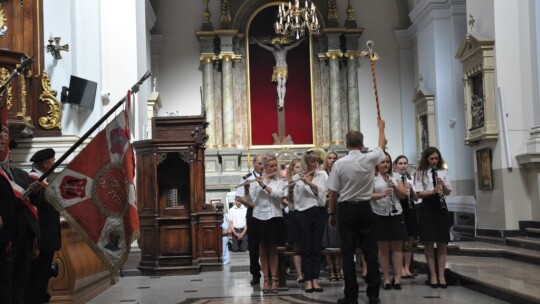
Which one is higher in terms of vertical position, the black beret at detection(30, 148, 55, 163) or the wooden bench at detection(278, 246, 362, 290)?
the black beret at detection(30, 148, 55, 163)

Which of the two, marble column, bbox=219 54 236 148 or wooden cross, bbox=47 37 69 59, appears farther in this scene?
marble column, bbox=219 54 236 148

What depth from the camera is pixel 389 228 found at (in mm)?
8227

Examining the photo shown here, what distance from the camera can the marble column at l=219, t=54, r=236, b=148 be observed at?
68.9 ft

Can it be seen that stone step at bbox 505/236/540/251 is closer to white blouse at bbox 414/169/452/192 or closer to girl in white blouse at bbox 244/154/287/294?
white blouse at bbox 414/169/452/192

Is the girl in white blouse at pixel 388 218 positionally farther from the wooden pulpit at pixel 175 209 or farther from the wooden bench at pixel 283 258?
the wooden pulpit at pixel 175 209

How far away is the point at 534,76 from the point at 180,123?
6.21 m

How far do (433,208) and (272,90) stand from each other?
13910 mm

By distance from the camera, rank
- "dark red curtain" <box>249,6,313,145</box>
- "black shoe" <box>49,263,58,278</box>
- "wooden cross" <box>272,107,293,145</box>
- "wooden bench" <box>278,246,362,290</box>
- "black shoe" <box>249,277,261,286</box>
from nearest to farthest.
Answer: "black shoe" <box>49,263,58,278</box>
"wooden bench" <box>278,246,362,290</box>
"black shoe" <box>249,277,261,286</box>
"wooden cross" <box>272,107,293,145</box>
"dark red curtain" <box>249,6,313,145</box>

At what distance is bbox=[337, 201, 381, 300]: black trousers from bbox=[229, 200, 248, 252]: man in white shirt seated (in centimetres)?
848

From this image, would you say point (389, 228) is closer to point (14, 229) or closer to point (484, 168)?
point (14, 229)

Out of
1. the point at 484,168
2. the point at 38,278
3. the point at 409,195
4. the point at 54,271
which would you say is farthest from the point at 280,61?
the point at 38,278

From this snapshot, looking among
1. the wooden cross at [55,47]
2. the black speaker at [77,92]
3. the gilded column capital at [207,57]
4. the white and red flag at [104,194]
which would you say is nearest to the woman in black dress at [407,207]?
the white and red flag at [104,194]

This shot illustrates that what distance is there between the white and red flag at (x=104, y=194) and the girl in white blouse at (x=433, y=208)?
143 inches

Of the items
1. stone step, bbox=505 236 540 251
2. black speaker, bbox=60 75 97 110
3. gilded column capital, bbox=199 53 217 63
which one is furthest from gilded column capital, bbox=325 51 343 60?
black speaker, bbox=60 75 97 110
